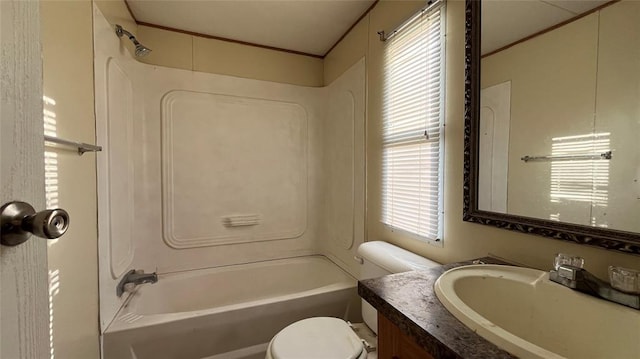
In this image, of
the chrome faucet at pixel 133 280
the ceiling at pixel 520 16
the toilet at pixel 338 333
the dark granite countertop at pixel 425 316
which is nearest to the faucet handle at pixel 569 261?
the dark granite countertop at pixel 425 316

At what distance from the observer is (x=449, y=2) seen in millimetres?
1191

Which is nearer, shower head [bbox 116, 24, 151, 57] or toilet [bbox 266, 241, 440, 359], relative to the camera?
toilet [bbox 266, 241, 440, 359]

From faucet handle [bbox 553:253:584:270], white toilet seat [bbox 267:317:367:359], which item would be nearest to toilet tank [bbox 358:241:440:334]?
white toilet seat [bbox 267:317:367:359]

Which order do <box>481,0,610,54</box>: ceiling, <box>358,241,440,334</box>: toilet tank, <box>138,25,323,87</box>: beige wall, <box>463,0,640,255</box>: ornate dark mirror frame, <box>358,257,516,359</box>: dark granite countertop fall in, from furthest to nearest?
<box>138,25,323,87</box>: beige wall, <box>358,241,440,334</box>: toilet tank, <box>463,0,640,255</box>: ornate dark mirror frame, <box>481,0,610,54</box>: ceiling, <box>358,257,516,359</box>: dark granite countertop

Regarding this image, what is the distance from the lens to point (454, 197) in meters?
1.20

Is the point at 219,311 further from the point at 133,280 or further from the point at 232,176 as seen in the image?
the point at 232,176

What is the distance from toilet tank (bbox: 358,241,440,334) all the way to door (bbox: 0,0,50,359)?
3.89 feet

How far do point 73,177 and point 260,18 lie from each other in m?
1.60

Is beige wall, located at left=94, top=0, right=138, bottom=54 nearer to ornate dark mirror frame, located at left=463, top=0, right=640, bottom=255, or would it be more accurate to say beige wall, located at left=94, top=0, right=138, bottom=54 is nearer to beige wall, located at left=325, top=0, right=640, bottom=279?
beige wall, located at left=325, top=0, right=640, bottom=279

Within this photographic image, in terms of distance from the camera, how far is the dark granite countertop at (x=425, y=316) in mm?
513

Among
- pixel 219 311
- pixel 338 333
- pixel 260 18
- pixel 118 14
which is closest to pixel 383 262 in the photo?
pixel 338 333

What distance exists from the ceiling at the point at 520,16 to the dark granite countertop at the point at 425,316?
2.94ft

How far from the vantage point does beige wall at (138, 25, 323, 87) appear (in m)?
2.10

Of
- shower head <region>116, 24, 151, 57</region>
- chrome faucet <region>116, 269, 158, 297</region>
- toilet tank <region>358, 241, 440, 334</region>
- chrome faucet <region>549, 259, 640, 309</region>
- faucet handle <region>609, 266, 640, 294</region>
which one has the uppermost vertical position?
shower head <region>116, 24, 151, 57</region>
